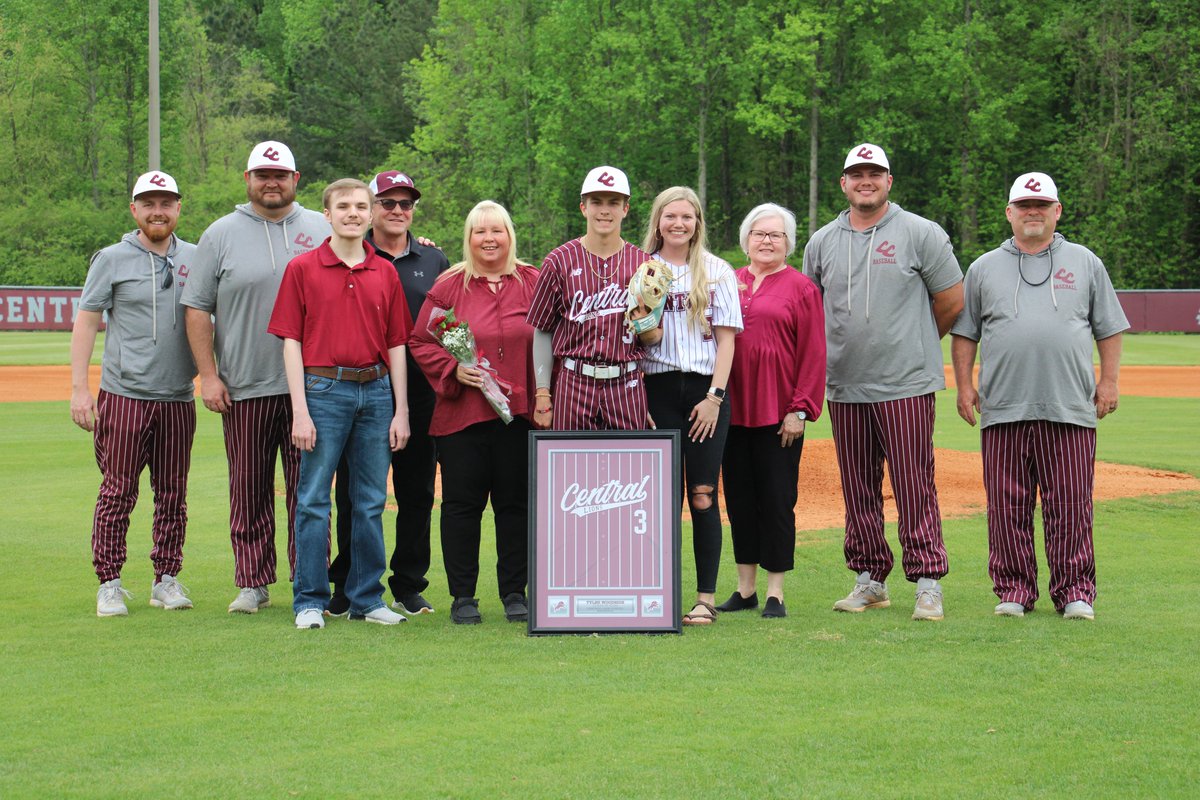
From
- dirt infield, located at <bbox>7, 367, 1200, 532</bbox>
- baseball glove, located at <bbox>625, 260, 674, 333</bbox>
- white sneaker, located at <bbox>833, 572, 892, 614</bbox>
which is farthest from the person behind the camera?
dirt infield, located at <bbox>7, 367, 1200, 532</bbox>

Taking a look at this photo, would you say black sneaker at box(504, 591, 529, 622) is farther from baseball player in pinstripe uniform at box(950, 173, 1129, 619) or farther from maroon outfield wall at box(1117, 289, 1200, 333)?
maroon outfield wall at box(1117, 289, 1200, 333)

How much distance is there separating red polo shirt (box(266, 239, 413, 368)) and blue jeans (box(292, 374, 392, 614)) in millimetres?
144

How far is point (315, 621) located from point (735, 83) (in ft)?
165

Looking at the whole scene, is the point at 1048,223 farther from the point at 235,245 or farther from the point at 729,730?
the point at 235,245

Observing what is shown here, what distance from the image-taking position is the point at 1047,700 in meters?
5.18

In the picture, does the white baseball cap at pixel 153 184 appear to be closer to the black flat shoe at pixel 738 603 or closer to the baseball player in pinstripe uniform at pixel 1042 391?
the black flat shoe at pixel 738 603

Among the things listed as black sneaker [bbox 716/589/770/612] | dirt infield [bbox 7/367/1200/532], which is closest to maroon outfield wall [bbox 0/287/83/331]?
dirt infield [bbox 7/367/1200/532]

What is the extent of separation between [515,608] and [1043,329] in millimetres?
2925

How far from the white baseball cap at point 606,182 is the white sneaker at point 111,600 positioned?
3.11 metres

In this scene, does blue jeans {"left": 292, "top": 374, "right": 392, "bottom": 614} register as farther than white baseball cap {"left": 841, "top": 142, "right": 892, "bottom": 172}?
No

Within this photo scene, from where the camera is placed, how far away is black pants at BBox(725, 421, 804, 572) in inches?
273

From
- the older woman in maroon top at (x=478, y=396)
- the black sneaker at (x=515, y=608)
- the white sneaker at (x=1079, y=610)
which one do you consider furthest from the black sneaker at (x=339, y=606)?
the white sneaker at (x=1079, y=610)

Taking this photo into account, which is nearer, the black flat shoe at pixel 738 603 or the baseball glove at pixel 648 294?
the baseball glove at pixel 648 294

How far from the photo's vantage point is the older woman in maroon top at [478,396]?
666cm
